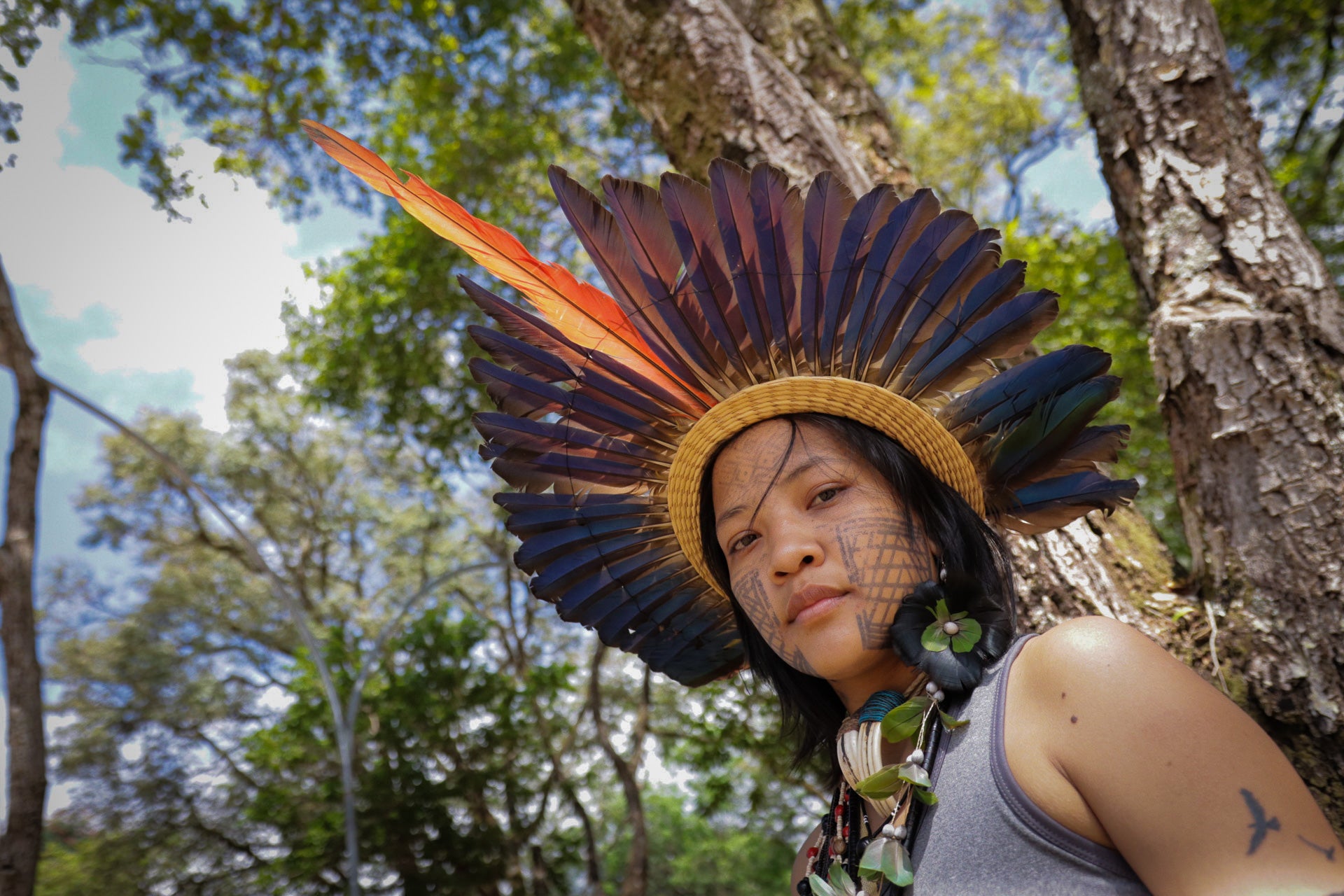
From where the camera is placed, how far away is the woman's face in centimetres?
161

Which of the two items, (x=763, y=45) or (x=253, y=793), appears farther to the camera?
(x=253, y=793)

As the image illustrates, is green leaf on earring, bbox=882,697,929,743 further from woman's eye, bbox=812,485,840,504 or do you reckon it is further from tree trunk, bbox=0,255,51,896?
tree trunk, bbox=0,255,51,896

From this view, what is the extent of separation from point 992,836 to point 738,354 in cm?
98

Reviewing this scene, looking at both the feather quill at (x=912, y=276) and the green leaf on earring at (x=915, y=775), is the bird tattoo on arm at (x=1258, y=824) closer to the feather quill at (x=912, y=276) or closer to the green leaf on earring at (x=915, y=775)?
the green leaf on earring at (x=915, y=775)

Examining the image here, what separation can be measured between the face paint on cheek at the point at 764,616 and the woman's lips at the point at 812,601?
6 cm

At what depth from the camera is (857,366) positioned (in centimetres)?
176

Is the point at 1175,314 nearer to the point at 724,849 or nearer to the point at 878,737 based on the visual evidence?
the point at 878,737

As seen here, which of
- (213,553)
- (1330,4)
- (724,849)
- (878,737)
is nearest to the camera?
(878,737)

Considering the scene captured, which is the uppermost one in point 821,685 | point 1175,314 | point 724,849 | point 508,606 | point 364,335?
point 364,335

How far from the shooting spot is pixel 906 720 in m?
1.54

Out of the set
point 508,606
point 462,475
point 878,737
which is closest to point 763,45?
point 878,737

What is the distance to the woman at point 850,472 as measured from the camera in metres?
1.32

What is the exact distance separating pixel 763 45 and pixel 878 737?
257 cm

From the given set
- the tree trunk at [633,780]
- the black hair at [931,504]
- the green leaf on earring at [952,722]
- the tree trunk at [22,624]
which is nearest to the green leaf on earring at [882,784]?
the green leaf on earring at [952,722]
